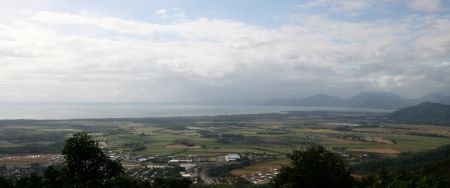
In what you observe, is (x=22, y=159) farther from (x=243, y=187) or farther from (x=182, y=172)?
(x=243, y=187)

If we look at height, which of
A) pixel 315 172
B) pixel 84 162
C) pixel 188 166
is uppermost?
pixel 84 162

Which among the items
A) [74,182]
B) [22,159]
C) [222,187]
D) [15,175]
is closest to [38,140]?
[22,159]

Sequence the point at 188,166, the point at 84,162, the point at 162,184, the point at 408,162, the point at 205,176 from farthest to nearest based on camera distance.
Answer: the point at 188,166
the point at 408,162
the point at 205,176
the point at 162,184
the point at 84,162

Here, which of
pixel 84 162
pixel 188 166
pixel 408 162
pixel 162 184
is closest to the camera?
pixel 84 162

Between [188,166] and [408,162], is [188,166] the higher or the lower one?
the lower one

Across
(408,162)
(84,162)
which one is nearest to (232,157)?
(408,162)

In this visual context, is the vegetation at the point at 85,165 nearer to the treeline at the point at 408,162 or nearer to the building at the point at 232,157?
the treeline at the point at 408,162

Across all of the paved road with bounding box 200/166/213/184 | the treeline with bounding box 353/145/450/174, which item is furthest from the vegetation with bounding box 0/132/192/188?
the treeline with bounding box 353/145/450/174

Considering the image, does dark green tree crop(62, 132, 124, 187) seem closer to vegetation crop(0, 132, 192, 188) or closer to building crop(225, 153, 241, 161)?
vegetation crop(0, 132, 192, 188)

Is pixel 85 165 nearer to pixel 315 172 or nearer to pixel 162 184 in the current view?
pixel 162 184
